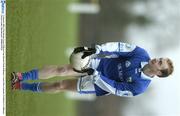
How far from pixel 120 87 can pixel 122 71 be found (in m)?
0.18

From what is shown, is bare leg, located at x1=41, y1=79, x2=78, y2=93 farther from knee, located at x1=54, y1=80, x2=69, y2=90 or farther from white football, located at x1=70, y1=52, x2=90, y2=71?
white football, located at x1=70, y1=52, x2=90, y2=71

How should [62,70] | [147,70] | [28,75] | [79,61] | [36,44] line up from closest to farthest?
[79,61], [147,70], [28,75], [62,70], [36,44]

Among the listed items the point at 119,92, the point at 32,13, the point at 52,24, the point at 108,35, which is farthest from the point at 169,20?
the point at 119,92

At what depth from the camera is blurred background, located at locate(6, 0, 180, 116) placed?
425 cm

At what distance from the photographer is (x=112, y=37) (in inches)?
193

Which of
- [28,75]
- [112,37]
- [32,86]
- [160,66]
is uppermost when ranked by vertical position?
[112,37]

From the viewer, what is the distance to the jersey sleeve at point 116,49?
112 inches

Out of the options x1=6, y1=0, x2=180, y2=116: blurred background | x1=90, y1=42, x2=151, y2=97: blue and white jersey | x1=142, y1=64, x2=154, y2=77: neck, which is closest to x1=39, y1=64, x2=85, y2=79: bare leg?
x1=90, y1=42, x2=151, y2=97: blue and white jersey

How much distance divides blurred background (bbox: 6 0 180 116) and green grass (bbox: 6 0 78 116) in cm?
1

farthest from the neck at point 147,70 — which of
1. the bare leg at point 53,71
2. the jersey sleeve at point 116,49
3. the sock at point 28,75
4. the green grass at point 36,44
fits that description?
the green grass at point 36,44

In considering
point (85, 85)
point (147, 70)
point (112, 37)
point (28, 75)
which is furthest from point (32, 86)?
point (112, 37)

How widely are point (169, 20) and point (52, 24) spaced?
1.50 metres

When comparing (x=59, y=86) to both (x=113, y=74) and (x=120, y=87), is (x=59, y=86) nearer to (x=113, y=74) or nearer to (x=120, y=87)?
(x=113, y=74)

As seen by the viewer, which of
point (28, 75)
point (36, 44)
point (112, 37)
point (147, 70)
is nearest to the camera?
point (147, 70)
